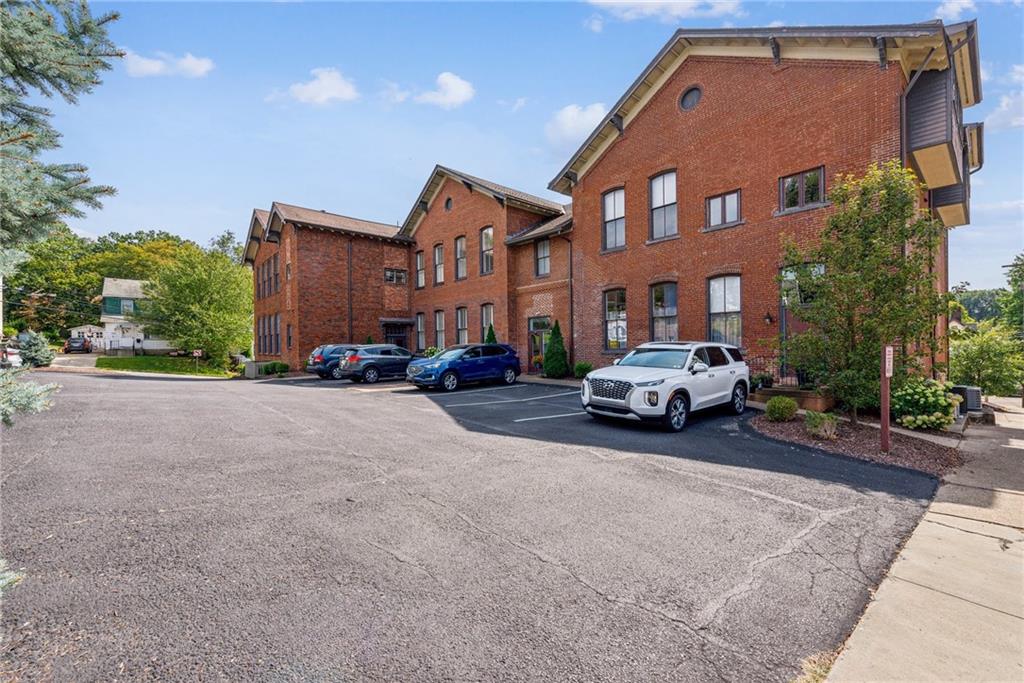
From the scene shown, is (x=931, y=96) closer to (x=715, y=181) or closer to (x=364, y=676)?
(x=715, y=181)

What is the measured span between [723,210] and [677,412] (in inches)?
338

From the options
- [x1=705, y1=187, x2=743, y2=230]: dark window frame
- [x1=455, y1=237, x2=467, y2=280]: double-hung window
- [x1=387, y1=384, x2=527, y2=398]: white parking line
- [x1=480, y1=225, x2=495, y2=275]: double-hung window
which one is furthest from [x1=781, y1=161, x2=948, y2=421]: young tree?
[x1=455, y1=237, x2=467, y2=280]: double-hung window

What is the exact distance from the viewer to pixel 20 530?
161 inches

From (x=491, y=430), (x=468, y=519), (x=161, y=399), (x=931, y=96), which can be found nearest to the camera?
(x=468, y=519)

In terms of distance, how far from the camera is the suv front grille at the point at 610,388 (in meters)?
9.19

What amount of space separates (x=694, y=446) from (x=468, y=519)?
16.0 ft

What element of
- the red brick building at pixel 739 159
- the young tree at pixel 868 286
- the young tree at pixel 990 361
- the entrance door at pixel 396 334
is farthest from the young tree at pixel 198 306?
the young tree at pixel 990 361

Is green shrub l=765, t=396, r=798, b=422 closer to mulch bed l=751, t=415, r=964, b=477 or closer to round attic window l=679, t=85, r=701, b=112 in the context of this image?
mulch bed l=751, t=415, r=964, b=477

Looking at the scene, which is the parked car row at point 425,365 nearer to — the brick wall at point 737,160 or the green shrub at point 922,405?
the brick wall at point 737,160

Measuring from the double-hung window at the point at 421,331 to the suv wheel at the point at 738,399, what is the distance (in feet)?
63.2

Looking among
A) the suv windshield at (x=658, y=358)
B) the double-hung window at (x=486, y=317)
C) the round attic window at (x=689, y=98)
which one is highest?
the round attic window at (x=689, y=98)

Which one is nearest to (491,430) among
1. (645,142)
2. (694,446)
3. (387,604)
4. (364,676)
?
(694,446)

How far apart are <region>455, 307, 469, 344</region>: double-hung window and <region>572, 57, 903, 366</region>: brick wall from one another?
8206 millimetres

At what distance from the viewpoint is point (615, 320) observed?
18031mm
